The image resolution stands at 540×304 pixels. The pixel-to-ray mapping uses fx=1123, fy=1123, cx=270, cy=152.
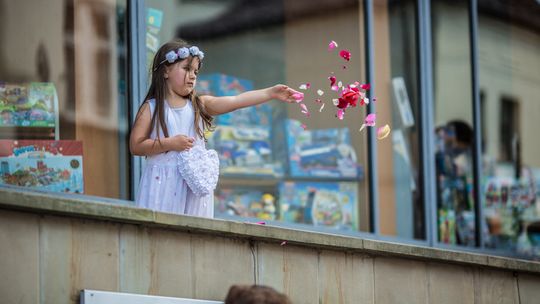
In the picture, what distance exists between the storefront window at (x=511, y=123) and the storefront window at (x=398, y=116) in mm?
1278

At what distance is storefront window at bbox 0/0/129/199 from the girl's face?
1224 millimetres

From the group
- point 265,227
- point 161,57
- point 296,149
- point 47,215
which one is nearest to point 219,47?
point 296,149

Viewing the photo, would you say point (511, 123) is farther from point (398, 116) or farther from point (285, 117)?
point (285, 117)

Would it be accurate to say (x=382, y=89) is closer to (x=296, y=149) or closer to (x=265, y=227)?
(x=296, y=149)

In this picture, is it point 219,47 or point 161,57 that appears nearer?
point 161,57

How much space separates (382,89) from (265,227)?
4.83m

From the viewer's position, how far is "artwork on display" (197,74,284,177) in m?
8.44

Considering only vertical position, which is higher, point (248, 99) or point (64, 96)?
point (64, 96)

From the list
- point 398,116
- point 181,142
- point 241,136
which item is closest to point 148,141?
point 181,142

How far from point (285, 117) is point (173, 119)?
3.43 m

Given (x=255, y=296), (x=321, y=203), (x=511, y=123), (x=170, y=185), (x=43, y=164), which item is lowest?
(x=255, y=296)

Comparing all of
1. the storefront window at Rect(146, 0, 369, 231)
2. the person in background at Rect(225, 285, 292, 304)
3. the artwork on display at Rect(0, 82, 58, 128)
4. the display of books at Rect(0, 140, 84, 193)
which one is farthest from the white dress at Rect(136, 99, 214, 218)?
the storefront window at Rect(146, 0, 369, 231)

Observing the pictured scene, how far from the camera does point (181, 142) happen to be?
539cm

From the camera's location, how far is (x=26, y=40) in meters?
6.53
